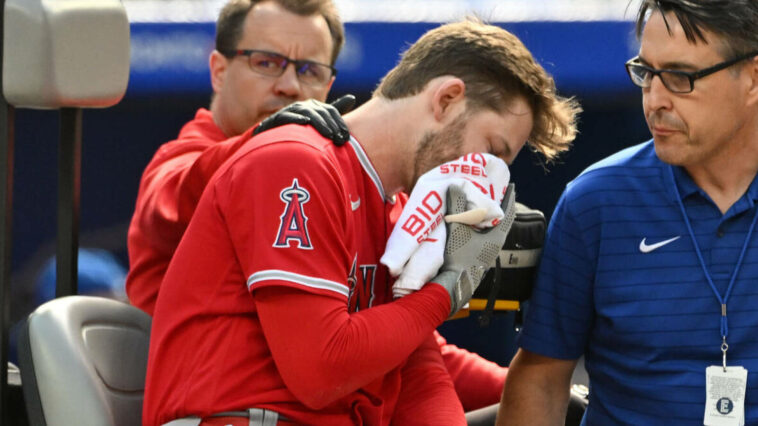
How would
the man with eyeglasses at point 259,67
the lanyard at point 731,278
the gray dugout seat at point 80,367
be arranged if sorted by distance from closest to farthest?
1. the gray dugout seat at point 80,367
2. the lanyard at point 731,278
3. the man with eyeglasses at point 259,67

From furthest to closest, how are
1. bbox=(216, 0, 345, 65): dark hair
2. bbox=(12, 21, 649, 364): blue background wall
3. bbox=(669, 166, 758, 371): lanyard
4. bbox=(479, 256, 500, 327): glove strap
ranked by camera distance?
bbox=(12, 21, 649, 364): blue background wall
bbox=(216, 0, 345, 65): dark hair
bbox=(479, 256, 500, 327): glove strap
bbox=(669, 166, 758, 371): lanyard

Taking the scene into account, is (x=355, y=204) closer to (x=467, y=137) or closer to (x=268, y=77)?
(x=467, y=137)

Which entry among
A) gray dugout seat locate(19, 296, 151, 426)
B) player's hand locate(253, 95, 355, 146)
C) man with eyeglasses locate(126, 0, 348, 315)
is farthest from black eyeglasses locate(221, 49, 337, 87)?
gray dugout seat locate(19, 296, 151, 426)

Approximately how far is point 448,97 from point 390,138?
0.46 ft

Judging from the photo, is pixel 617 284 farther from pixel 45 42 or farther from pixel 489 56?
pixel 45 42

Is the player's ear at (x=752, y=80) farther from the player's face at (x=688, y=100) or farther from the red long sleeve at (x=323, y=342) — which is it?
the red long sleeve at (x=323, y=342)

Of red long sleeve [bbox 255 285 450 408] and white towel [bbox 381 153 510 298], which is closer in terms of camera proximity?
red long sleeve [bbox 255 285 450 408]

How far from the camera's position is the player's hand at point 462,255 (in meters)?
2.10

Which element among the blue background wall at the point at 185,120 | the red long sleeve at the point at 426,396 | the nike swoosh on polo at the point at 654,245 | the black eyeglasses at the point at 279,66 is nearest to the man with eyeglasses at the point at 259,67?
the black eyeglasses at the point at 279,66

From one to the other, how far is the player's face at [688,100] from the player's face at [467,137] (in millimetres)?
294

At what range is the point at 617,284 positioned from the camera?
7.80ft

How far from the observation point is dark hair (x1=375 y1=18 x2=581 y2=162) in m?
2.22

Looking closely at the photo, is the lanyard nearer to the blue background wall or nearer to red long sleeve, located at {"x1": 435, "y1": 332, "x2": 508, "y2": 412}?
red long sleeve, located at {"x1": 435, "y1": 332, "x2": 508, "y2": 412}

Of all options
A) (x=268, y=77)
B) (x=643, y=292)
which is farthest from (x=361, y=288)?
(x=268, y=77)
